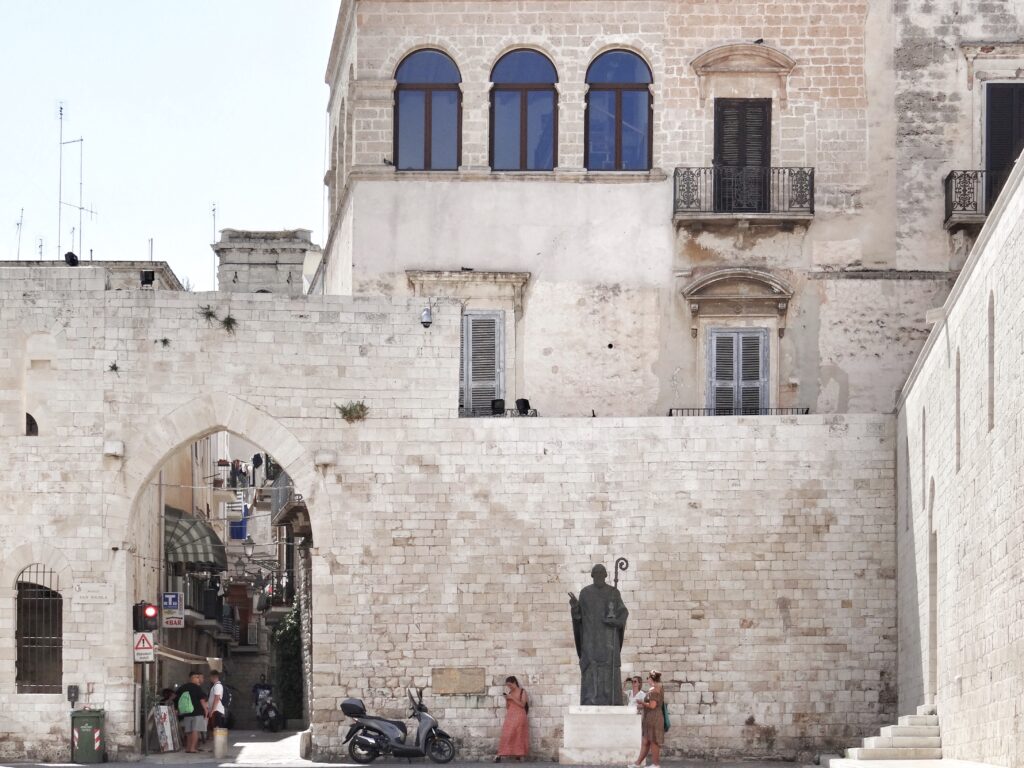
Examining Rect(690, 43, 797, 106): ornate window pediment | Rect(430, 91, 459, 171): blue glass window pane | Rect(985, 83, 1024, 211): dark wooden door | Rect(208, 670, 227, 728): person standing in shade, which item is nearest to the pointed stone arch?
Rect(208, 670, 227, 728): person standing in shade

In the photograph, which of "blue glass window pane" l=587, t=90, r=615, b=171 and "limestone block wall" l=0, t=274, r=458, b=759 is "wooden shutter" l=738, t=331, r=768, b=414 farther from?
"limestone block wall" l=0, t=274, r=458, b=759

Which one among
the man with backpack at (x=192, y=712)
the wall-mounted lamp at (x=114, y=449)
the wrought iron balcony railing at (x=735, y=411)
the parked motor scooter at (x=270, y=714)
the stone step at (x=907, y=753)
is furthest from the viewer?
the parked motor scooter at (x=270, y=714)

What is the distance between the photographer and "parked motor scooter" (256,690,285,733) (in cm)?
4131

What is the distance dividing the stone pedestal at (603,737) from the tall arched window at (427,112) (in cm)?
1006

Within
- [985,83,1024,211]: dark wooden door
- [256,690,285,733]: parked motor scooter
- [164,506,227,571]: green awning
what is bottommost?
[256,690,285,733]: parked motor scooter

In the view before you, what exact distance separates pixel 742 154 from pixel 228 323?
25.3 feet

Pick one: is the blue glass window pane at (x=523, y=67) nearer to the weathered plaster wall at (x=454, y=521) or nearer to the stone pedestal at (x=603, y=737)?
the weathered plaster wall at (x=454, y=521)

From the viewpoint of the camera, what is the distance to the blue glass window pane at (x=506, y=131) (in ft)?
107

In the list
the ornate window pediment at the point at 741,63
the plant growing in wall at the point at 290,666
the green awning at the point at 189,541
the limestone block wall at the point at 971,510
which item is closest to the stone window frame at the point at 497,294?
the ornate window pediment at the point at 741,63

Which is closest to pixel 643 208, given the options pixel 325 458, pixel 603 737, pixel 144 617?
pixel 325 458

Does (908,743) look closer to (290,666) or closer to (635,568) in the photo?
(635,568)

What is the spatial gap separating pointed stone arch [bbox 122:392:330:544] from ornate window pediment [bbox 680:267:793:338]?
19.5 ft

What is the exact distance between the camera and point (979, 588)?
2233 cm

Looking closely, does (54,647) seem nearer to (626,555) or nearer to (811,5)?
(626,555)
